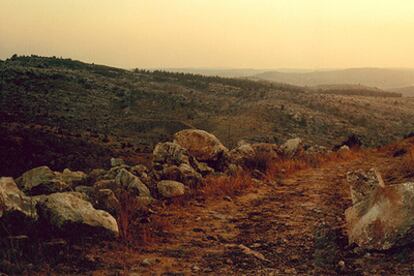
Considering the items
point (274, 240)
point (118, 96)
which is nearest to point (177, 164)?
point (274, 240)

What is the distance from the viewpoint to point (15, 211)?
5.35m

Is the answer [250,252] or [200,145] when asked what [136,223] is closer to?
[250,252]

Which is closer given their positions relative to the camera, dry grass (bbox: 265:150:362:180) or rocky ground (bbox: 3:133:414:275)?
rocky ground (bbox: 3:133:414:275)

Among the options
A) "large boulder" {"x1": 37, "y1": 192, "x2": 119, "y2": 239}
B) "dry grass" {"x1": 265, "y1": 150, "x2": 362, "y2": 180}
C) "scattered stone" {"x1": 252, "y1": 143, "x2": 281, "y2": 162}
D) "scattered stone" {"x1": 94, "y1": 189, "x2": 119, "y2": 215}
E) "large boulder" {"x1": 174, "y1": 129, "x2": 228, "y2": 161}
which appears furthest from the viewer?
"scattered stone" {"x1": 252, "y1": 143, "x2": 281, "y2": 162}

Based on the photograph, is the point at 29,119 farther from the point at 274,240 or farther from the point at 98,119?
the point at 274,240

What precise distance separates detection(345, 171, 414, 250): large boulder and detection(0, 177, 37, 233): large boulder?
3.93 metres

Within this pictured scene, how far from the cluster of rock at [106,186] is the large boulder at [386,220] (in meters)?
3.08

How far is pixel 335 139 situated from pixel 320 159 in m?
31.1

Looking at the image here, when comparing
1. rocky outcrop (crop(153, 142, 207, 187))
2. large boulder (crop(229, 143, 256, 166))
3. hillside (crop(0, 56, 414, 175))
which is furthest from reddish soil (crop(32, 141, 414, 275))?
hillside (crop(0, 56, 414, 175))

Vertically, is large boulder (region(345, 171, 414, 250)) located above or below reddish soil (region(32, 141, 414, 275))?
above

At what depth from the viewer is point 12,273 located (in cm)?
425

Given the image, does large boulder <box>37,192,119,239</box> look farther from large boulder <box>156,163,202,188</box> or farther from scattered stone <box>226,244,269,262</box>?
large boulder <box>156,163,202,188</box>

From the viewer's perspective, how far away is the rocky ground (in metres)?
4.77

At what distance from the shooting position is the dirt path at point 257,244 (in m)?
4.80
